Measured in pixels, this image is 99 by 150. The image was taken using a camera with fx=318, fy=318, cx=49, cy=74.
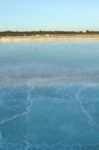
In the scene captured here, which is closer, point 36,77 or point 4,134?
point 4,134

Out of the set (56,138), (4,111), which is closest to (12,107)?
(4,111)

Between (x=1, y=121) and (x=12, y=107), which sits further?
(x=12, y=107)

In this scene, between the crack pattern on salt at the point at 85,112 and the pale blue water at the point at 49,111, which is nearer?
the pale blue water at the point at 49,111

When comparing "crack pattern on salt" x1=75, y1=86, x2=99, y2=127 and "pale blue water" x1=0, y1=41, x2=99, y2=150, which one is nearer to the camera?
"pale blue water" x1=0, y1=41, x2=99, y2=150

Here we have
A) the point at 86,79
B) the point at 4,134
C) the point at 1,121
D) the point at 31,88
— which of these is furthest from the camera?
the point at 86,79

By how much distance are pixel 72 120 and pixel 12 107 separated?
2.32m

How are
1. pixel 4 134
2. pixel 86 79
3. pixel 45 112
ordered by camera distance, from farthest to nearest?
1. pixel 86 79
2. pixel 45 112
3. pixel 4 134

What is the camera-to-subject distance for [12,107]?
10.8m

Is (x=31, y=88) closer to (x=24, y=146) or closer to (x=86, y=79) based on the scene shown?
(x=86, y=79)

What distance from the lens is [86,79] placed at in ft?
48.2

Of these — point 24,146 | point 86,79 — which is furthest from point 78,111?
point 86,79

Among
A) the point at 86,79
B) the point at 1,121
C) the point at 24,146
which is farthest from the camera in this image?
the point at 86,79

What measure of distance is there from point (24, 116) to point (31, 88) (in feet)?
10.3

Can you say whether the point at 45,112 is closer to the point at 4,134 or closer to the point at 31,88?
the point at 4,134
